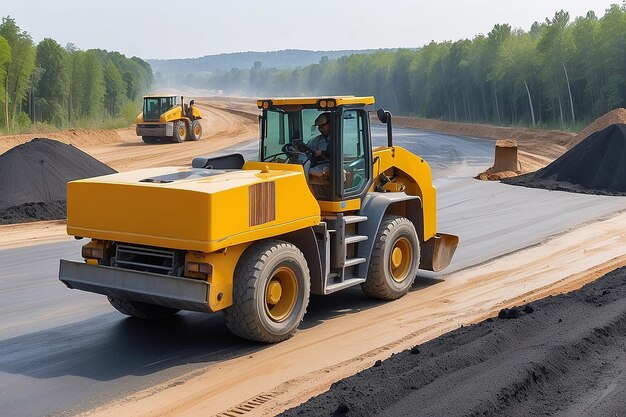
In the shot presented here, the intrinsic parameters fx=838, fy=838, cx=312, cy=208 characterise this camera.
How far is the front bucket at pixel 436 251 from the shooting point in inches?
434

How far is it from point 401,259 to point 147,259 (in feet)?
11.1

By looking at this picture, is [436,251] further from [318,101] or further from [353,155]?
[318,101]

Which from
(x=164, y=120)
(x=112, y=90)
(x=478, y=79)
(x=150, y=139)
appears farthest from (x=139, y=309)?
(x=112, y=90)

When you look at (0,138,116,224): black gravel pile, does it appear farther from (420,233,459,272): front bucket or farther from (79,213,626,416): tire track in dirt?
(79,213,626,416): tire track in dirt

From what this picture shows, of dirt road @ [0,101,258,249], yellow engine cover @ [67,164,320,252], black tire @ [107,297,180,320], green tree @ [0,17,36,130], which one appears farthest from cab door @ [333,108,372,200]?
green tree @ [0,17,36,130]

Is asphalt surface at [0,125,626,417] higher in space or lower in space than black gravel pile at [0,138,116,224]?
lower

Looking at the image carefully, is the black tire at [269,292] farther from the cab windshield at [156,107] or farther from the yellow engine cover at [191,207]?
the cab windshield at [156,107]

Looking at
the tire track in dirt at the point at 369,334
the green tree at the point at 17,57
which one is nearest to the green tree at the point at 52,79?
the green tree at the point at 17,57

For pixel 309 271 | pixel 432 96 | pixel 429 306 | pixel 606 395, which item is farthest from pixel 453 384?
pixel 432 96

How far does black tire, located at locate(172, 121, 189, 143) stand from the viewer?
4081 centimetres

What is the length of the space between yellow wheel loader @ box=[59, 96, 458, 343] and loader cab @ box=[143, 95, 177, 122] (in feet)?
101

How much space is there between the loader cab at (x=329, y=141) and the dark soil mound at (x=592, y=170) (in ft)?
42.8

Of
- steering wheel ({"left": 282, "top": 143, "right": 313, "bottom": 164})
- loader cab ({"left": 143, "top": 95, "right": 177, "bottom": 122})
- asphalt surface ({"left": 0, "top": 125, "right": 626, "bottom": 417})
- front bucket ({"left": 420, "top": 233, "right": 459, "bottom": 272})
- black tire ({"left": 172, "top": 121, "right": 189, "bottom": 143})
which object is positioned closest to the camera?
asphalt surface ({"left": 0, "top": 125, "right": 626, "bottom": 417})

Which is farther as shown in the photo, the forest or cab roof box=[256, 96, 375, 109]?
the forest
